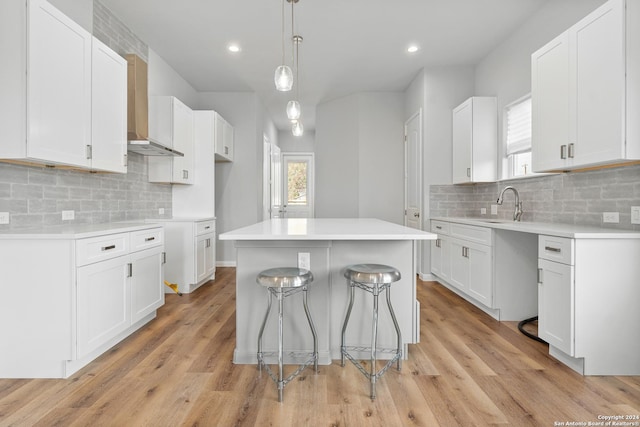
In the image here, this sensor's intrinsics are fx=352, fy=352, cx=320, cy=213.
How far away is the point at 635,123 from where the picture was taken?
81.5 inches

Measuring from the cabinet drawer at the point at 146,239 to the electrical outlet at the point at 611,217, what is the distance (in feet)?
11.5

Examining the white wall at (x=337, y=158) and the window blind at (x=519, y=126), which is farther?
the white wall at (x=337, y=158)

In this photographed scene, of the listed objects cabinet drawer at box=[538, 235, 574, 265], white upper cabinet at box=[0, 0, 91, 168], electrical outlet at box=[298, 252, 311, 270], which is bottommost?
electrical outlet at box=[298, 252, 311, 270]

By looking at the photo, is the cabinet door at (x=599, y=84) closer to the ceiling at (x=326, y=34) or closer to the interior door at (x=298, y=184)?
the ceiling at (x=326, y=34)

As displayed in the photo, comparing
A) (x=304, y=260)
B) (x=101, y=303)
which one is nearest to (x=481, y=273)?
(x=304, y=260)

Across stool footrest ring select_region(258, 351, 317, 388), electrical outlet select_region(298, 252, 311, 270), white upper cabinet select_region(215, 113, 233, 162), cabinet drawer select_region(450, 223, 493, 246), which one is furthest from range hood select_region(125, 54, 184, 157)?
cabinet drawer select_region(450, 223, 493, 246)

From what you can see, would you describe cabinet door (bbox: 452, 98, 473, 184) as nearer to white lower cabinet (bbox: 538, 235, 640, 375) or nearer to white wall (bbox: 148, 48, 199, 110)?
white lower cabinet (bbox: 538, 235, 640, 375)

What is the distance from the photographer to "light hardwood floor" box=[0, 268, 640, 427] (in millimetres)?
1681

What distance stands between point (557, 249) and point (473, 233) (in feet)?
3.88

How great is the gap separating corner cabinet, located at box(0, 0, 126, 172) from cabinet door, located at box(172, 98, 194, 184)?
160cm

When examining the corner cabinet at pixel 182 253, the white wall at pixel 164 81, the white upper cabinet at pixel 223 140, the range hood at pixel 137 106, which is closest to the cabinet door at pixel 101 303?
the range hood at pixel 137 106

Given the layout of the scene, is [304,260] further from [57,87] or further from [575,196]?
[575,196]

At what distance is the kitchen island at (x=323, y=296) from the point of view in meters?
2.26

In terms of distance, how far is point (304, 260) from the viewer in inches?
89.4
